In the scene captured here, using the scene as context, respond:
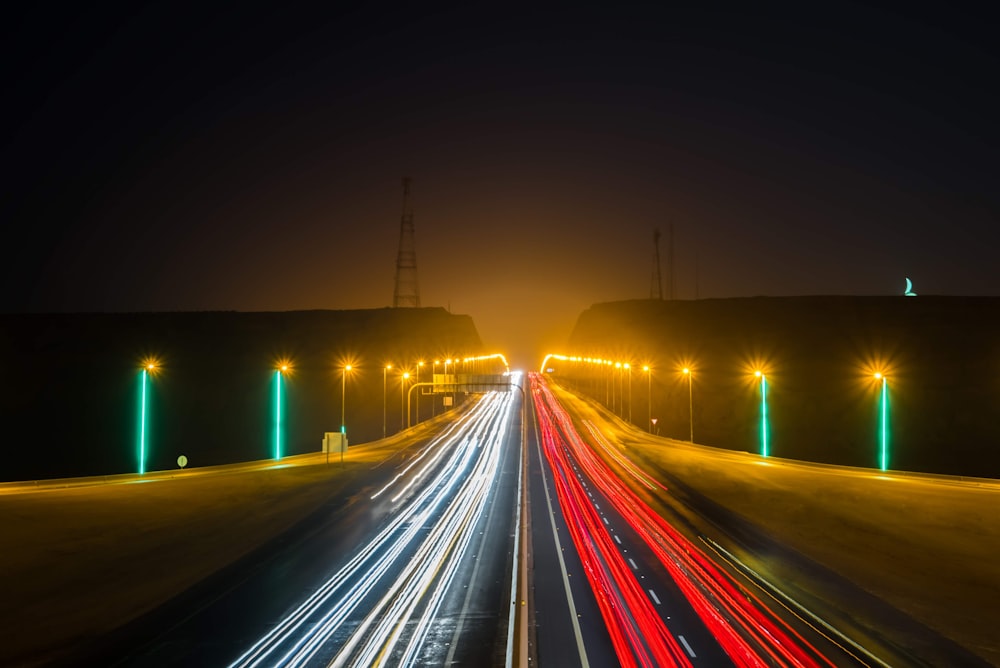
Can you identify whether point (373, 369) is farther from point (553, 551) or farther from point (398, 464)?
point (553, 551)

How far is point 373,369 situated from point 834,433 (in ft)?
331

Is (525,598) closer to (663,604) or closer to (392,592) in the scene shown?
(663,604)

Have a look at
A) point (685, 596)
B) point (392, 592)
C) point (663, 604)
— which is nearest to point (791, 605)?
point (685, 596)

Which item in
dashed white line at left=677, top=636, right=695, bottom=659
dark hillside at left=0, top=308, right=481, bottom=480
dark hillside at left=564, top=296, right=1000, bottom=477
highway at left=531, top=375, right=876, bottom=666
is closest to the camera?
dashed white line at left=677, top=636, right=695, bottom=659

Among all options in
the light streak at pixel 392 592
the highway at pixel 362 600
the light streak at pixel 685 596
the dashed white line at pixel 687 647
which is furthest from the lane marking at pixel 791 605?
the light streak at pixel 392 592

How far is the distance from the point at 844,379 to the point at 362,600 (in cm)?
11783

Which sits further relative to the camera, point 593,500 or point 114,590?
point 593,500

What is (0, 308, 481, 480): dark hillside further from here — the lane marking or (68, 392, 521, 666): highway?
the lane marking

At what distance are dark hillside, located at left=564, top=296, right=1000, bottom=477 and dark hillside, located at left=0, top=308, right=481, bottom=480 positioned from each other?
6018cm

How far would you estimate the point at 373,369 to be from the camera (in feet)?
513

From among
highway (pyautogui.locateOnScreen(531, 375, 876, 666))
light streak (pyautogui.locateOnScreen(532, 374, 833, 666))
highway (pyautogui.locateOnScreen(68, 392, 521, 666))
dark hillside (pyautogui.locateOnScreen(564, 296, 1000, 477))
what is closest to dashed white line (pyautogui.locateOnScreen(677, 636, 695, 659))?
highway (pyautogui.locateOnScreen(531, 375, 876, 666))

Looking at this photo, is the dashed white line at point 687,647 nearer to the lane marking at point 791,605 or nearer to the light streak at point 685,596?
the light streak at point 685,596

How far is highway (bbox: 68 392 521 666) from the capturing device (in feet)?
44.8

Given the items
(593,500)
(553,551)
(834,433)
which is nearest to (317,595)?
(553,551)
